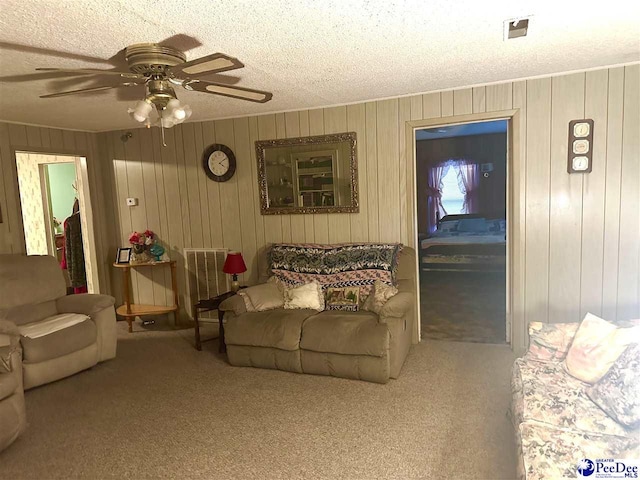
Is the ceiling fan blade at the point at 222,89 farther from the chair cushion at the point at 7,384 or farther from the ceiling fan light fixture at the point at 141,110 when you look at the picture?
the chair cushion at the point at 7,384

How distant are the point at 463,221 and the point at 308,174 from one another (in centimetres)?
439

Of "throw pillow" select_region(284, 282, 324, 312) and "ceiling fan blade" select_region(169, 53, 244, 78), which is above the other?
"ceiling fan blade" select_region(169, 53, 244, 78)

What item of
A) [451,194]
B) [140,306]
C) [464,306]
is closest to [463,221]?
[451,194]

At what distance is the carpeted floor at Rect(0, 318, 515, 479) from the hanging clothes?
2024mm

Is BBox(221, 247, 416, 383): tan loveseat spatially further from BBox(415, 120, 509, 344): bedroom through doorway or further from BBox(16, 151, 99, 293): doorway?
BBox(16, 151, 99, 293): doorway

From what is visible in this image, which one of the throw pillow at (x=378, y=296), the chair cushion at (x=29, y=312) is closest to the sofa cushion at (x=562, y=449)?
the throw pillow at (x=378, y=296)

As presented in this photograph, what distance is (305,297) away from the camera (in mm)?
3820

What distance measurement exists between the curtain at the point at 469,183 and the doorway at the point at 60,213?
20.3ft

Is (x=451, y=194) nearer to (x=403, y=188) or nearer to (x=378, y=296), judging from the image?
(x=403, y=188)

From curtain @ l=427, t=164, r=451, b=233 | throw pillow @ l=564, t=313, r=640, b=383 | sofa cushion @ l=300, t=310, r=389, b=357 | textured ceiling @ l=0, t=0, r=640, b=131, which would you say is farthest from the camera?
curtain @ l=427, t=164, r=451, b=233

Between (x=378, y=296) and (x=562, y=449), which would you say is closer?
(x=562, y=449)

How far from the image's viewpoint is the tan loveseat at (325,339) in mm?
3244

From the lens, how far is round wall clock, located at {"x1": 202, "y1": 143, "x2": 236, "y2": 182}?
4703mm

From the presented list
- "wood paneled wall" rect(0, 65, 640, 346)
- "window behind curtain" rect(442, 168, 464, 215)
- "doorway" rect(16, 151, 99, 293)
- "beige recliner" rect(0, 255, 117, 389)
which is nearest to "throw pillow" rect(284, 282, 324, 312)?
"wood paneled wall" rect(0, 65, 640, 346)
